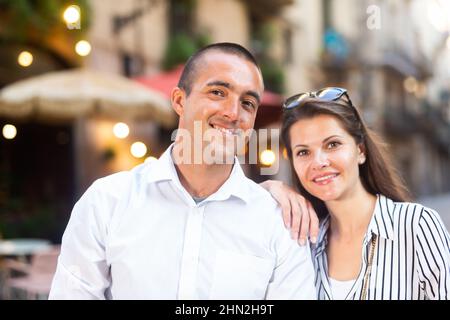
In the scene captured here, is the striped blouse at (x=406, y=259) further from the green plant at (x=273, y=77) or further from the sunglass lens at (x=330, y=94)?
the green plant at (x=273, y=77)

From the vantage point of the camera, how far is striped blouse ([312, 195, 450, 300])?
1.37 m

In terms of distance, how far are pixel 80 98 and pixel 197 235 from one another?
2.67m

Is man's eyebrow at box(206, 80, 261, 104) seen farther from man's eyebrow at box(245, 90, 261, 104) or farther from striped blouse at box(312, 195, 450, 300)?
striped blouse at box(312, 195, 450, 300)

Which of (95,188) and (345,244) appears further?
(345,244)

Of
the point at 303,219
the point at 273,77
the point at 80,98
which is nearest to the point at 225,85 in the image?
the point at 303,219

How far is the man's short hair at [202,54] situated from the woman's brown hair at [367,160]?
8.1 inches

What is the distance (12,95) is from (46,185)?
186 centimetres

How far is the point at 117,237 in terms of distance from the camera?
136 centimetres

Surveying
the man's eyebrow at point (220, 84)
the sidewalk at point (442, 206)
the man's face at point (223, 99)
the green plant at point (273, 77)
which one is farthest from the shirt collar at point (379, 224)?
the green plant at point (273, 77)

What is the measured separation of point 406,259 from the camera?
1415 millimetres

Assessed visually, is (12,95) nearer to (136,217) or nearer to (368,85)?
(136,217)

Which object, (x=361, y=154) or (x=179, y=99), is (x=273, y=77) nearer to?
(x=361, y=154)
